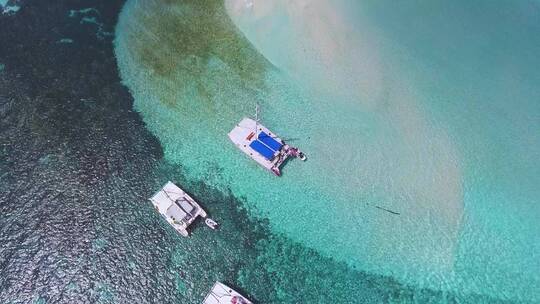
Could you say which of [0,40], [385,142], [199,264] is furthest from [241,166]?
[0,40]

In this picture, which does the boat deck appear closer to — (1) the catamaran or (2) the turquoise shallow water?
(2) the turquoise shallow water

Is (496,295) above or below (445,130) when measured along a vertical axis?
below

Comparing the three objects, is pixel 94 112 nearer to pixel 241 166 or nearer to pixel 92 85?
pixel 92 85

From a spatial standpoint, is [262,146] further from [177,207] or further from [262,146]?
[177,207]

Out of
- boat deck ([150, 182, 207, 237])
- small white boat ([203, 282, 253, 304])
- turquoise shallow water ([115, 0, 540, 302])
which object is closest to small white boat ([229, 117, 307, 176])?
turquoise shallow water ([115, 0, 540, 302])

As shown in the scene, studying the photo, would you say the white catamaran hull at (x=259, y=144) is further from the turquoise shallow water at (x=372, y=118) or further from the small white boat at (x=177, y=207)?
the small white boat at (x=177, y=207)

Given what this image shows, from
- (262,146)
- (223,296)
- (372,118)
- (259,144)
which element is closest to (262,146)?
(262,146)
